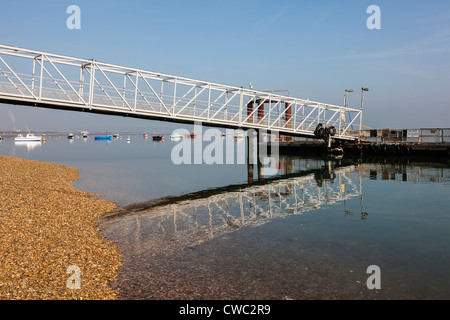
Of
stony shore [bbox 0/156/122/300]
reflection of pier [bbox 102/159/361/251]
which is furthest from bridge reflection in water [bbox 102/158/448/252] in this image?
stony shore [bbox 0/156/122/300]

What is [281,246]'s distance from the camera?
12562 millimetres

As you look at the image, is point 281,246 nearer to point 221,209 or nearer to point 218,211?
point 218,211

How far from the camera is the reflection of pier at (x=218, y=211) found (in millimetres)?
13966

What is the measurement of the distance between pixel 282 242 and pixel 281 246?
509mm

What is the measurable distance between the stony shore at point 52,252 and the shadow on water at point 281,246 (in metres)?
0.69

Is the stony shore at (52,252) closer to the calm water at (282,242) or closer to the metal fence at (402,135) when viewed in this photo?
the calm water at (282,242)

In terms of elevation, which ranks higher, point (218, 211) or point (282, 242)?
point (218, 211)

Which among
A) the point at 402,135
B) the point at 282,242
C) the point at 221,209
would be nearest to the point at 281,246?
the point at 282,242

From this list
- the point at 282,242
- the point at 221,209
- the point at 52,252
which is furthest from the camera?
the point at 221,209

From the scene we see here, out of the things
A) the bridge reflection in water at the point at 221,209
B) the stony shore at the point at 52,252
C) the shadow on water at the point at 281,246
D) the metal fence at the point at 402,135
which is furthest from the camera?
the metal fence at the point at 402,135

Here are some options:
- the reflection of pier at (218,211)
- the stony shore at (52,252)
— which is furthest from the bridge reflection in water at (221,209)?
the stony shore at (52,252)

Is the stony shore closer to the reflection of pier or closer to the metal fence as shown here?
the reflection of pier

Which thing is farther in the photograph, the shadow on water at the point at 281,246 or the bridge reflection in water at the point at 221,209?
the bridge reflection in water at the point at 221,209

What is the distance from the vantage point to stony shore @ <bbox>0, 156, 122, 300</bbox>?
322 inches
